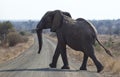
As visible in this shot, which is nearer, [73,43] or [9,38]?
[73,43]

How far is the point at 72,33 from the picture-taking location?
2102 cm

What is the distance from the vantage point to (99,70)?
19781 mm

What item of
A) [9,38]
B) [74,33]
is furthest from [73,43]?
[9,38]

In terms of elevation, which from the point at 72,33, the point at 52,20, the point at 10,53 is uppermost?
the point at 52,20

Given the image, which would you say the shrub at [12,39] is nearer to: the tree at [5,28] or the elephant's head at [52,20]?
the tree at [5,28]

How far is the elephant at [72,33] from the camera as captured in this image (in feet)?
66.8

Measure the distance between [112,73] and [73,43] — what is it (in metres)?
2.94

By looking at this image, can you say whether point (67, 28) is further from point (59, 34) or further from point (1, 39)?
point (1, 39)

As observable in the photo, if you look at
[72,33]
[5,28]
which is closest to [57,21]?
[72,33]

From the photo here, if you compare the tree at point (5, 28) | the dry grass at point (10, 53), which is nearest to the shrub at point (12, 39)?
the tree at point (5, 28)

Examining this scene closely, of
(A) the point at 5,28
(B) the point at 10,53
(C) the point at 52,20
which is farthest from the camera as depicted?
(A) the point at 5,28

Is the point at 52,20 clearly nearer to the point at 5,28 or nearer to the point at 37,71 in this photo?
the point at 37,71

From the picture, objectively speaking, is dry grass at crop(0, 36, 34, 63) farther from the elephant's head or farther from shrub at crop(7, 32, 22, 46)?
shrub at crop(7, 32, 22, 46)

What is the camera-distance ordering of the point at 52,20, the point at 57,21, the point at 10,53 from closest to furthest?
the point at 57,21 → the point at 52,20 → the point at 10,53
